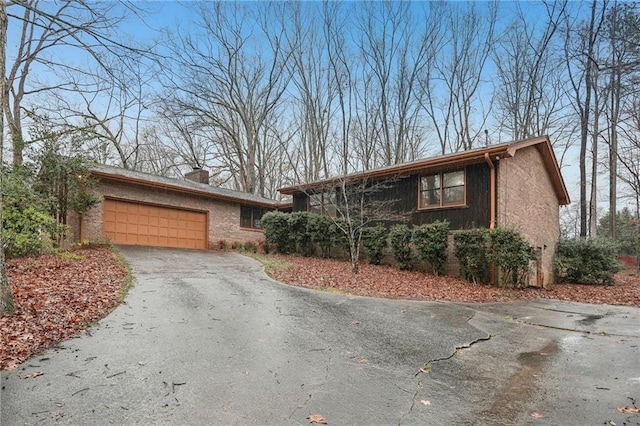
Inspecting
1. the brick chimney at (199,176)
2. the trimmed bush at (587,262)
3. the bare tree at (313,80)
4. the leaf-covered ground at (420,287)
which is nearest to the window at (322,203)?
the leaf-covered ground at (420,287)

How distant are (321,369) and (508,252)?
28.5 ft

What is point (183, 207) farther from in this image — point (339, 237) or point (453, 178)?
point (453, 178)

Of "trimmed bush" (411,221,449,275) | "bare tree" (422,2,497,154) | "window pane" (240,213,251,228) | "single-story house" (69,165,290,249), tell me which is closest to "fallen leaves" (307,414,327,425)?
"trimmed bush" (411,221,449,275)

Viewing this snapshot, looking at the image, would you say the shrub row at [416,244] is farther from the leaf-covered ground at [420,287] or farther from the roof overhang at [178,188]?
the roof overhang at [178,188]

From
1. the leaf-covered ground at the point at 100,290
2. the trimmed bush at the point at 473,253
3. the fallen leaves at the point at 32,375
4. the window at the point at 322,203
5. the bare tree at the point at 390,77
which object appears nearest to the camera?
the fallen leaves at the point at 32,375

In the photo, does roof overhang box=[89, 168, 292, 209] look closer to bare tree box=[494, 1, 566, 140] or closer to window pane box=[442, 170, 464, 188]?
window pane box=[442, 170, 464, 188]

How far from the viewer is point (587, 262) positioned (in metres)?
14.2

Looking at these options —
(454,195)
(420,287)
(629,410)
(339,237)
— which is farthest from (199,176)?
(629,410)

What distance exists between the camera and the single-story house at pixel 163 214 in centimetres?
1455

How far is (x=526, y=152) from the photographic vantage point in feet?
45.3

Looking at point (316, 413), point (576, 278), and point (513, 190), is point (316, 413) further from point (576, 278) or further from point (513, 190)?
point (576, 278)

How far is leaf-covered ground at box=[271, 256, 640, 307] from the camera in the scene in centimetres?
941

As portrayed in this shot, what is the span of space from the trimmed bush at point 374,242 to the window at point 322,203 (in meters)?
2.25

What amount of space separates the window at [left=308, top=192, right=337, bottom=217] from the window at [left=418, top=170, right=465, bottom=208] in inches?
149
